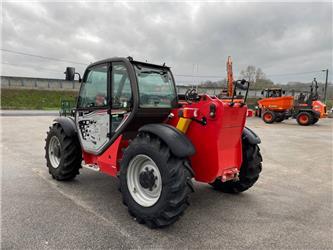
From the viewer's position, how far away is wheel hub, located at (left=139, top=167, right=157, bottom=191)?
3.25m

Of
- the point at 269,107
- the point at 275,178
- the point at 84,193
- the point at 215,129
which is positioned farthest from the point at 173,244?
the point at 269,107

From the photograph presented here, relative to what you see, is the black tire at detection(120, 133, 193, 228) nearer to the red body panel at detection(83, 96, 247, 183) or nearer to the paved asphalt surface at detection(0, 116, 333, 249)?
the paved asphalt surface at detection(0, 116, 333, 249)

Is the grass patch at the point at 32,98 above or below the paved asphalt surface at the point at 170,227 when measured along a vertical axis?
above

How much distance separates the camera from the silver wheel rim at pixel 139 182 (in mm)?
3260

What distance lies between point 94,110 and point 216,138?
205 cm

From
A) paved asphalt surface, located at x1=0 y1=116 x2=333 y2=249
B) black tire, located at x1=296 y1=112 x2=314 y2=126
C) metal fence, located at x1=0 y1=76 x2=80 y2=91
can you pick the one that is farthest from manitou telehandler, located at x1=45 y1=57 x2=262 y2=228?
metal fence, located at x1=0 y1=76 x2=80 y2=91

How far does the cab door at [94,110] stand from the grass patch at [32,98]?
28.8 m

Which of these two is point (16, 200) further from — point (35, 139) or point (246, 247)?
point (35, 139)

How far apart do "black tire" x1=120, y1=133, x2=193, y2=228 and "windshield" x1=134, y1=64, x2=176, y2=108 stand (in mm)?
654

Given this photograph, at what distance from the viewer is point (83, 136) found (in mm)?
4445

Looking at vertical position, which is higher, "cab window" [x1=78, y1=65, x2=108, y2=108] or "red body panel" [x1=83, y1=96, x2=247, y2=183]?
"cab window" [x1=78, y1=65, x2=108, y2=108]

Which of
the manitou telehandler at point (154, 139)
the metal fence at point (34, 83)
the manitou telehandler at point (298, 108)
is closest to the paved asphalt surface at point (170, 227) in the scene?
the manitou telehandler at point (154, 139)

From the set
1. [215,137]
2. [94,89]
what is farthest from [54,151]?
[215,137]

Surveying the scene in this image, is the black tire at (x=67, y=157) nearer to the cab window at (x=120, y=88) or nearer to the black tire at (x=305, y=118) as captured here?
the cab window at (x=120, y=88)
